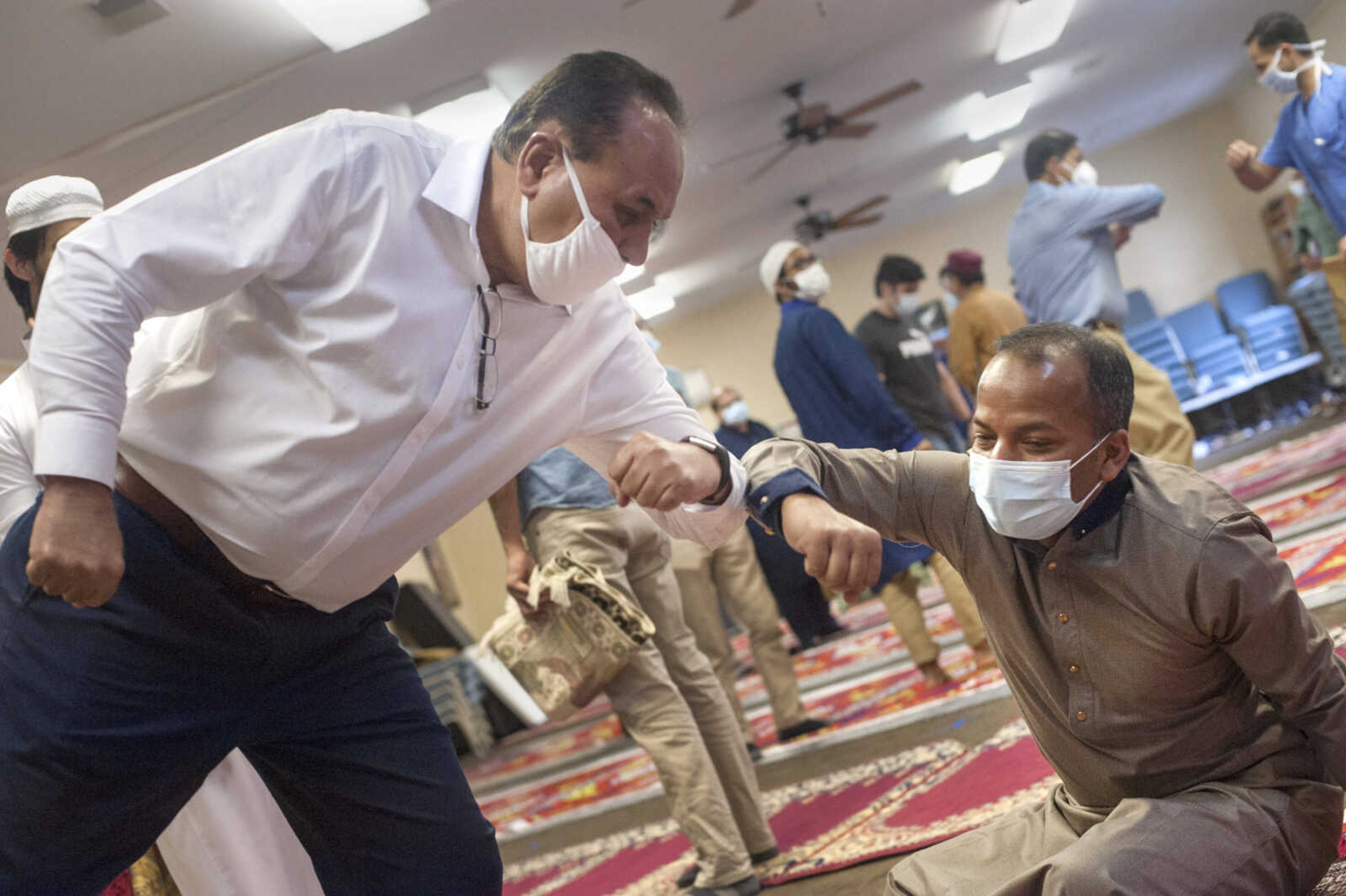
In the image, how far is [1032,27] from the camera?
9.03 metres

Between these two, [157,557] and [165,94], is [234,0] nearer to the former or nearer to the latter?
[165,94]

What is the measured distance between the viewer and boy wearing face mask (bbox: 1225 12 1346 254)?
13.5ft

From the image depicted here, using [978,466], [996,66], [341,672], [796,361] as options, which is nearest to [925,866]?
[978,466]

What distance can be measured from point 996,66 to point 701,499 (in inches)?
370

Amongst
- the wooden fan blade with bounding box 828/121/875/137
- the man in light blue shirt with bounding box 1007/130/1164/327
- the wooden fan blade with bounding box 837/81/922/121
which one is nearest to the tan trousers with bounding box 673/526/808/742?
the man in light blue shirt with bounding box 1007/130/1164/327

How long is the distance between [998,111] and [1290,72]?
733 centimetres

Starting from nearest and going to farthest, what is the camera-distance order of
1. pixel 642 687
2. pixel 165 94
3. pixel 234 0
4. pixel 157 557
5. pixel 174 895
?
→ pixel 157 557
pixel 174 895
pixel 642 687
pixel 234 0
pixel 165 94

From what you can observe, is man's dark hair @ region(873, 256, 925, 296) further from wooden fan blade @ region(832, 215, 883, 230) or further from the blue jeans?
wooden fan blade @ region(832, 215, 883, 230)

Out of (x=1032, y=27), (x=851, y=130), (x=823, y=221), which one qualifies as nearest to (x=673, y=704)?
(x=851, y=130)

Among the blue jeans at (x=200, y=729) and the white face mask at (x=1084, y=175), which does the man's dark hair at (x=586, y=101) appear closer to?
the blue jeans at (x=200, y=729)

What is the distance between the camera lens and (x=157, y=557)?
4.75 ft

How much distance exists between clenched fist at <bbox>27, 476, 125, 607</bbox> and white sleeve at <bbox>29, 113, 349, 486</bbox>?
0.02 meters

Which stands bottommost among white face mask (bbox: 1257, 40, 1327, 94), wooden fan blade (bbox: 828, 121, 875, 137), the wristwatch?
the wristwatch

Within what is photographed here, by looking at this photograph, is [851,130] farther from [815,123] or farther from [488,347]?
[488,347]
